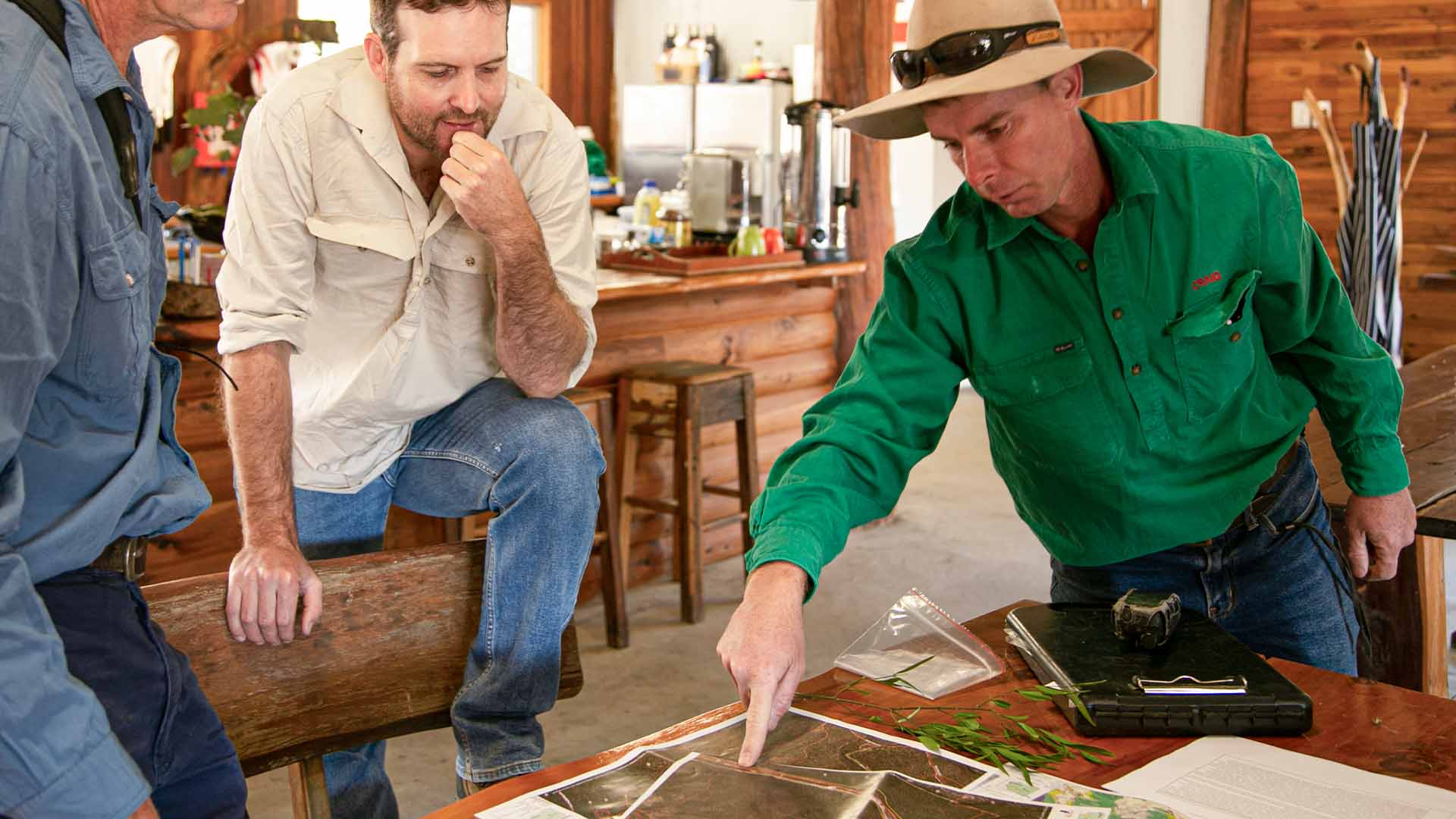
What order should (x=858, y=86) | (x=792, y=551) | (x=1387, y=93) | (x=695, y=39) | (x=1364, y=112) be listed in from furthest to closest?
(x=695, y=39), (x=1387, y=93), (x=1364, y=112), (x=858, y=86), (x=792, y=551)

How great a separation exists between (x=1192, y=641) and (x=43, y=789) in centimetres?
128

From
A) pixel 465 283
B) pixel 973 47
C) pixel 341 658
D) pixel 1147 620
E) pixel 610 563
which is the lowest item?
pixel 610 563

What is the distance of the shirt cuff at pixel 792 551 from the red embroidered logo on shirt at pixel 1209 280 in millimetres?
694

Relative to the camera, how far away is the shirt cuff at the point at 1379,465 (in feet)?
6.65

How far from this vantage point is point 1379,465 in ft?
6.67

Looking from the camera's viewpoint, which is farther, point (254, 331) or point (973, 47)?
point (254, 331)

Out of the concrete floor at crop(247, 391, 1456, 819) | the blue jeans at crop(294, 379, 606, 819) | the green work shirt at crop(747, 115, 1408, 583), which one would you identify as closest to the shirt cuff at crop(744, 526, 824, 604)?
the green work shirt at crop(747, 115, 1408, 583)

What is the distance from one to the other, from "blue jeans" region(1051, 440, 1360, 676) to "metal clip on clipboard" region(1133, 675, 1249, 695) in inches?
18.7

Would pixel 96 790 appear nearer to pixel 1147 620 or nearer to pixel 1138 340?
pixel 1147 620

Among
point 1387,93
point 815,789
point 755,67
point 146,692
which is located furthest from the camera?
point 755,67

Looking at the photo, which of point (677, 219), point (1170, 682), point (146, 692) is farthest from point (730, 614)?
point (146, 692)

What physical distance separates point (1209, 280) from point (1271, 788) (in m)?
0.80

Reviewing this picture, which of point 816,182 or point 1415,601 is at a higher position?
point 816,182

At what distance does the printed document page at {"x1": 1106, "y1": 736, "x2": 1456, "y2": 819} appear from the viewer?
4.39ft
